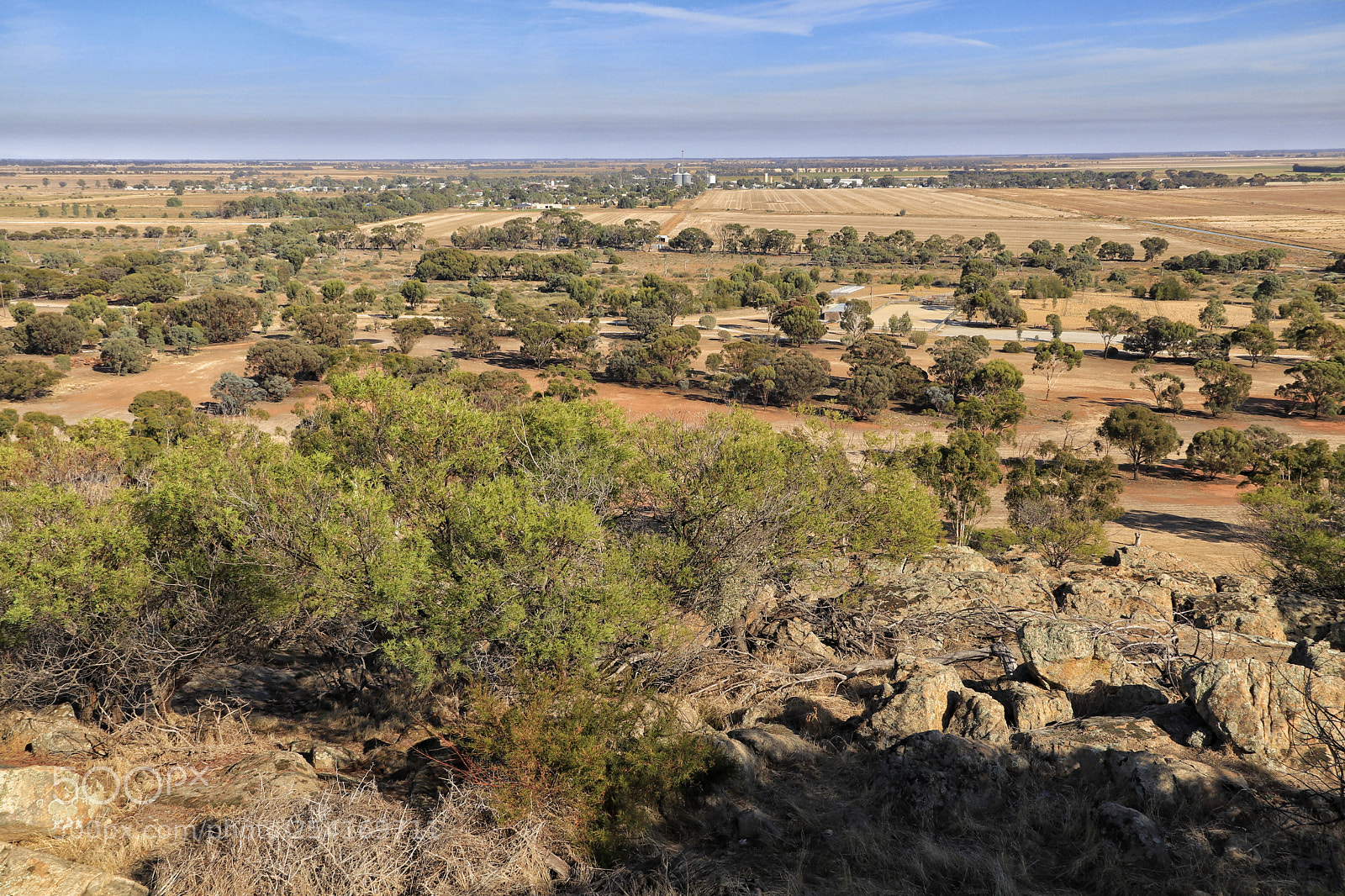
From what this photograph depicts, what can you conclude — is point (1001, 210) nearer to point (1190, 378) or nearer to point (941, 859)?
point (1190, 378)

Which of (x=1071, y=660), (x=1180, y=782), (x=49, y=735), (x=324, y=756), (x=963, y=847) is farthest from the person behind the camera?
(x=1071, y=660)

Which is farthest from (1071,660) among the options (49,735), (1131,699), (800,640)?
(49,735)

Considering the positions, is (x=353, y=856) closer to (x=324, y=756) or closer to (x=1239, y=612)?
(x=324, y=756)

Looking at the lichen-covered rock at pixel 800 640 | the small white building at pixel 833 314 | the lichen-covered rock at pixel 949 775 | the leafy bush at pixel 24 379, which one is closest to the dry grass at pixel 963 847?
the lichen-covered rock at pixel 949 775

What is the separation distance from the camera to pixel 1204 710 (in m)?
10.1

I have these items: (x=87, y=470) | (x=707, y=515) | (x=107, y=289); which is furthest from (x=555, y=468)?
(x=107, y=289)

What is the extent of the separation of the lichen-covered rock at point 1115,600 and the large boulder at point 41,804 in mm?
16691

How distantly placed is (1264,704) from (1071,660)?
2.71 m

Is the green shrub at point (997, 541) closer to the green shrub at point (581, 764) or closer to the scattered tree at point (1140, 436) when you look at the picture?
the scattered tree at point (1140, 436)

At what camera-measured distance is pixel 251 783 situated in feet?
34.4

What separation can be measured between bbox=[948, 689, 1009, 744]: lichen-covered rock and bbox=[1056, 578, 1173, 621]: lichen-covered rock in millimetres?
5802

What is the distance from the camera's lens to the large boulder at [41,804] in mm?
8906

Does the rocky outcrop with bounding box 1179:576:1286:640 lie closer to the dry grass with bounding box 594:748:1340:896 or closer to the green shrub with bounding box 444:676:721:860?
the dry grass with bounding box 594:748:1340:896

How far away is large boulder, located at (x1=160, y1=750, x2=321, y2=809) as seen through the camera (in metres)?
10.1
